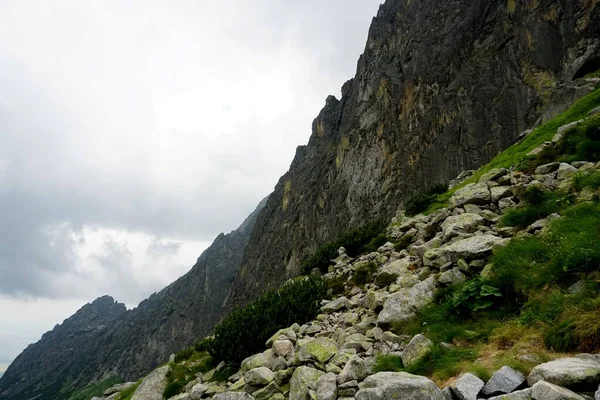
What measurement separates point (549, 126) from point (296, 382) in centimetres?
2478

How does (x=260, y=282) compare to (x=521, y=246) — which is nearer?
(x=521, y=246)

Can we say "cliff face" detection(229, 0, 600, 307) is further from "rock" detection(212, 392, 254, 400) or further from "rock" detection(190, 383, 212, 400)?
"rock" detection(190, 383, 212, 400)

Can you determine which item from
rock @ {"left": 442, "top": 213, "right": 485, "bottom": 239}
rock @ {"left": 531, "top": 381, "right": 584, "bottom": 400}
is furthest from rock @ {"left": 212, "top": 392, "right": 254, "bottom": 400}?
rock @ {"left": 442, "top": 213, "right": 485, "bottom": 239}

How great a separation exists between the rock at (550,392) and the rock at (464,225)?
702cm

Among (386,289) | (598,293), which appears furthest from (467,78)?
(598,293)

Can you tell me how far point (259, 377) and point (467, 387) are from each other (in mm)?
4756

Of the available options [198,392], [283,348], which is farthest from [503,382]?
[198,392]

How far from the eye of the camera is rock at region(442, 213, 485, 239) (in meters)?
10.7

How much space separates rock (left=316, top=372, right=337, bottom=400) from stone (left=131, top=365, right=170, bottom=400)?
7.00 meters

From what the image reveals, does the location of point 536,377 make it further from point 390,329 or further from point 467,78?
point 467,78

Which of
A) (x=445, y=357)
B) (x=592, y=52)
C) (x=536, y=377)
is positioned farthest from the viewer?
(x=592, y=52)

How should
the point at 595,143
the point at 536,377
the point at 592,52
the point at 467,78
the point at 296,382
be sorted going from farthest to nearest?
the point at 467,78
the point at 592,52
the point at 595,143
the point at 296,382
the point at 536,377

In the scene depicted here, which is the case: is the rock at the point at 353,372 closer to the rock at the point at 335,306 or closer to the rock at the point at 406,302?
the rock at the point at 406,302

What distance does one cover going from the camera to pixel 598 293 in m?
5.32
